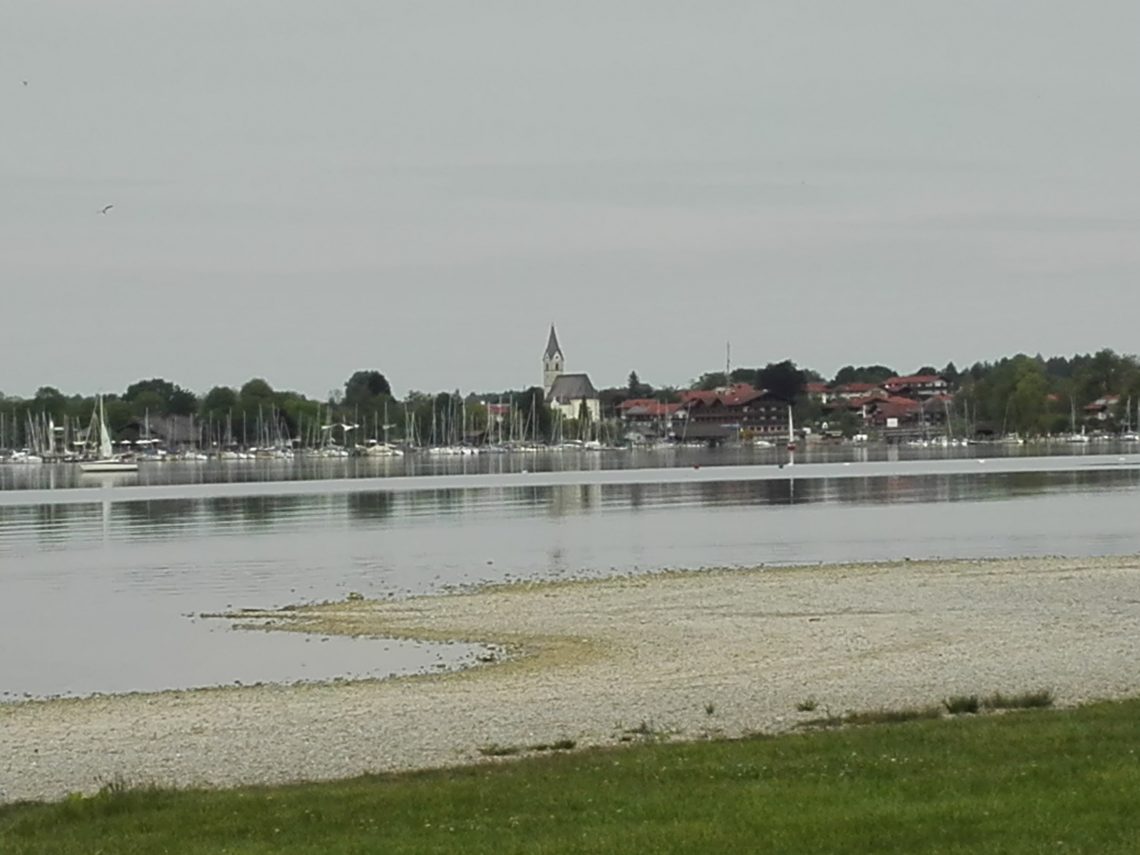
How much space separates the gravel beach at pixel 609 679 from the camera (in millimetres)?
20703

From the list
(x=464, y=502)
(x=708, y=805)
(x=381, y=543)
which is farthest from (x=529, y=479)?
(x=708, y=805)

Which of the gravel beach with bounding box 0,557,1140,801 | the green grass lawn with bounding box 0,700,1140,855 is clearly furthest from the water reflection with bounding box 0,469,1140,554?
the green grass lawn with bounding box 0,700,1140,855

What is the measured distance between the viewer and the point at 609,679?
2780 cm

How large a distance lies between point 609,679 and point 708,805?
44.7ft

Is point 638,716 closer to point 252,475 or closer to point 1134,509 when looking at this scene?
point 1134,509

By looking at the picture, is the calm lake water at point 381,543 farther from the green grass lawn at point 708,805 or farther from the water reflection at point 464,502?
the green grass lawn at point 708,805

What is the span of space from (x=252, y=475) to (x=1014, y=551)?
450ft

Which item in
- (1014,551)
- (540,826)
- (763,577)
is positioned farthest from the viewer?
(1014,551)

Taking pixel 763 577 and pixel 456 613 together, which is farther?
pixel 763 577

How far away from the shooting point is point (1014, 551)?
189 feet

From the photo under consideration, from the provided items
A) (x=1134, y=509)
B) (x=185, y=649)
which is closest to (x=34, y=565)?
(x=185, y=649)

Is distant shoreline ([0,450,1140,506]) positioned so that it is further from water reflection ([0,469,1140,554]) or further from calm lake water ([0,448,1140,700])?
water reflection ([0,469,1140,554])

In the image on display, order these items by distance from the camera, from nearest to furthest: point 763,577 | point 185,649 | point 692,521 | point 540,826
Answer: point 540,826 → point 185,649 → point 763,577 → point 692,521

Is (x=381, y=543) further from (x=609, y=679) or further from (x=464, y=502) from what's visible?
(x=609, y=679)
